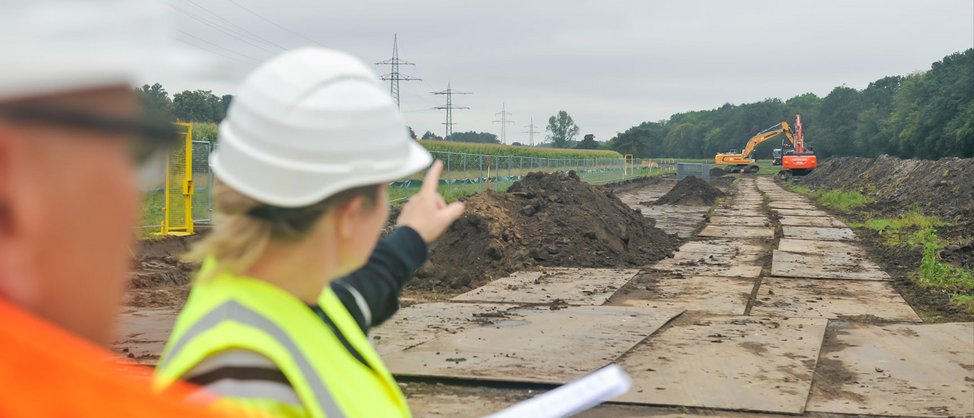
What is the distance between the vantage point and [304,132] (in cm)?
146

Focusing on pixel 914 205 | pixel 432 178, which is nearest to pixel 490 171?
pixel 914 205

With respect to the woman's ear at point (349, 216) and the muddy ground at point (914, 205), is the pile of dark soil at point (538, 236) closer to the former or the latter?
the muddy ground at point (914, 205)

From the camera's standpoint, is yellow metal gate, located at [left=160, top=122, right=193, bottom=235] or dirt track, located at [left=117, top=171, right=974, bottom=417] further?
yellow metal gate, located at [left=160, top=122, right=193, bottom=235]

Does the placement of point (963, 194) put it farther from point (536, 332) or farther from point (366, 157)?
point (366, 157)

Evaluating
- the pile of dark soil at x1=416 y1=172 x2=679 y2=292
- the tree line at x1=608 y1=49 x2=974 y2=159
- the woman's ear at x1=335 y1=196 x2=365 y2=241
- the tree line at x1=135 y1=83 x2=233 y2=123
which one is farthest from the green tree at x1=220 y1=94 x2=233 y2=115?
the tree line at x1=608 y1=49 x2=974 y2=159

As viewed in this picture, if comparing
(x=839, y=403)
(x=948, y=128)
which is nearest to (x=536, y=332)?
(x=839, y=403)

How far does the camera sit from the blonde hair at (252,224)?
151 cm

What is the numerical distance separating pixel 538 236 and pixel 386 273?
1514cm

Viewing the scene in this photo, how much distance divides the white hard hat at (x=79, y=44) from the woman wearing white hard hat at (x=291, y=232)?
2.13 feet

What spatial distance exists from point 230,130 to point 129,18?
79 centimetres

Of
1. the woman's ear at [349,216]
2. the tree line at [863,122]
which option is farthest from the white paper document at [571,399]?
the tree line at [863,122]

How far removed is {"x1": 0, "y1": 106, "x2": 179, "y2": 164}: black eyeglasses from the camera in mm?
667

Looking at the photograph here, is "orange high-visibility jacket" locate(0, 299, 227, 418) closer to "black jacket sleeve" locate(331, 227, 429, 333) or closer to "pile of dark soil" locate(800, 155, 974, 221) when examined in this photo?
"black jacket sleeve" locate(331, 227, 429, 333)

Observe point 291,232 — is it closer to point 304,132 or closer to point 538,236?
point 304,132
